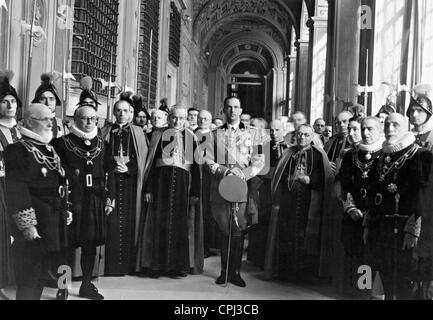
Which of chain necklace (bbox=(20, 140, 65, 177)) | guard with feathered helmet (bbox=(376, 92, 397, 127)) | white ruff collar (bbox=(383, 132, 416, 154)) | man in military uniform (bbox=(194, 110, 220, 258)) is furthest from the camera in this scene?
guard with feathered helmet (bbox=(376, 92, 397, 127))

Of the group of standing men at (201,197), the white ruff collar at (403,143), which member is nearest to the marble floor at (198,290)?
the group of standing men at (201,197)

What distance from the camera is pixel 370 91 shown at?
28.0 ft

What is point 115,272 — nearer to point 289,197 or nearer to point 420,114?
point 289,197

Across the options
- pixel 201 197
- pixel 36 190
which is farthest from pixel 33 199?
pixel 201 197

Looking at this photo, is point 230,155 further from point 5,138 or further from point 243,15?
point 243,15

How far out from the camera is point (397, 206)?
436cm

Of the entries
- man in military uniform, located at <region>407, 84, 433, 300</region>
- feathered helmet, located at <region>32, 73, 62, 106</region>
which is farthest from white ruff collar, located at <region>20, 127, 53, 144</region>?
man in military uniform, located at <region>407, 84, 433, 300</region>

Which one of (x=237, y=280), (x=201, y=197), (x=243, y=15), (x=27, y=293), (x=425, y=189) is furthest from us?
(x=243, y=15)

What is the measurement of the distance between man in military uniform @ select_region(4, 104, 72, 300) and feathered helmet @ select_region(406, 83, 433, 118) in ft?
9.30

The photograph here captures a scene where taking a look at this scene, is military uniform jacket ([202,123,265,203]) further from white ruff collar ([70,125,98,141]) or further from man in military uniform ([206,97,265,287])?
white ruff collar ([70,125,98,141])

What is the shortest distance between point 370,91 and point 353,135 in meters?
3.15

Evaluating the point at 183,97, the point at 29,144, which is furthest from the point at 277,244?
the point at 183,97

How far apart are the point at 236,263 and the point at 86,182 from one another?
65.6 inches

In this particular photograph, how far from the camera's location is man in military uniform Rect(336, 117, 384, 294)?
4660 millimetres
